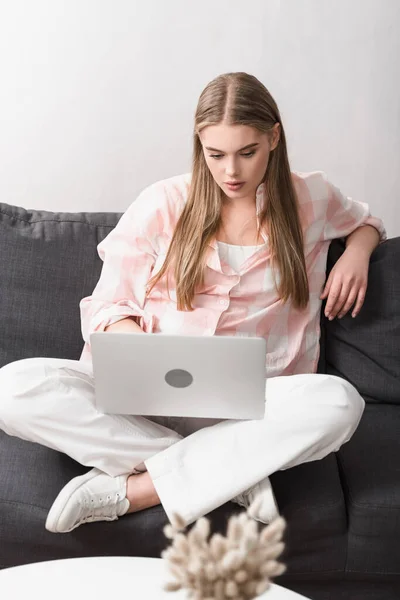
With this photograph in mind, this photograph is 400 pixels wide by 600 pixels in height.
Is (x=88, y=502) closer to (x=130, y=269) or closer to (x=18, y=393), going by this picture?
(x=18, y=393)

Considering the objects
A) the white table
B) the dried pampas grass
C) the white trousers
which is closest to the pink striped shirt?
the white trousers

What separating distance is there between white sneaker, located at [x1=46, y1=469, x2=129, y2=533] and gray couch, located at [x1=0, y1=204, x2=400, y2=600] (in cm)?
3

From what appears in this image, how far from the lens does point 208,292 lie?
1.96 m

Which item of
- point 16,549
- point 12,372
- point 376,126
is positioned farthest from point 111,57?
point 16,549

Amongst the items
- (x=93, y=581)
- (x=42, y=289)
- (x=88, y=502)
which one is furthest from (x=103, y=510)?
(x=42, y=289)

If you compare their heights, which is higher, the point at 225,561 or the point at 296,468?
the point at 225,561

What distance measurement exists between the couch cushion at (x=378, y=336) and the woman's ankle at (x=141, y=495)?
0.70 meters

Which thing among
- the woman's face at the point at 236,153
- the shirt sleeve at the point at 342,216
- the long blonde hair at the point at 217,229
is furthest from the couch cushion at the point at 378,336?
the woman's face at the point at 236,153

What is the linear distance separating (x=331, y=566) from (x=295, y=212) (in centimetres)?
83

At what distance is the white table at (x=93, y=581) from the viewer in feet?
3.97

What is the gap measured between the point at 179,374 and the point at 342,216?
0.77 m

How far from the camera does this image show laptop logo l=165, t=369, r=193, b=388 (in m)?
1.56

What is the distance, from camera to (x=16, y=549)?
5.40 feet

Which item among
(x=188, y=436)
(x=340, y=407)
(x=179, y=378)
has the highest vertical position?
(x=179, y=378)
